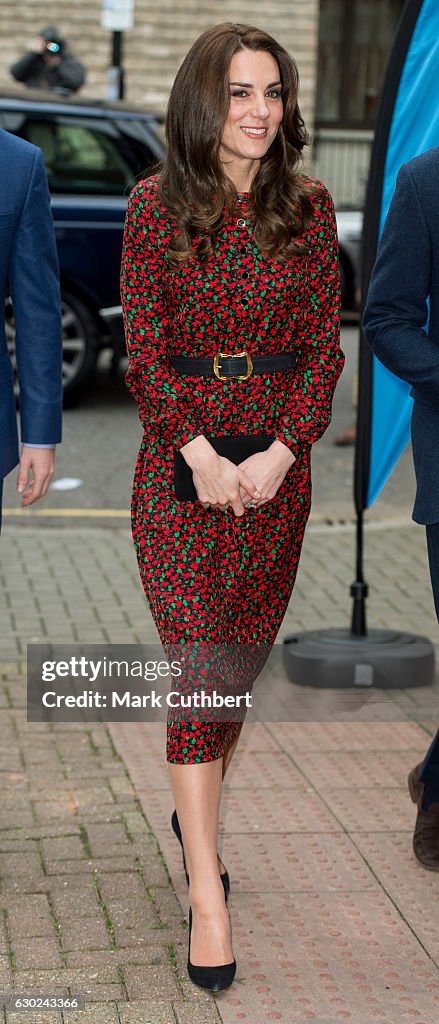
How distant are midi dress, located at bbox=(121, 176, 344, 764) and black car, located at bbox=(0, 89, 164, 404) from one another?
724 cm

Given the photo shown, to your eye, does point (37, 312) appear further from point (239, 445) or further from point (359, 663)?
point (359, 663)

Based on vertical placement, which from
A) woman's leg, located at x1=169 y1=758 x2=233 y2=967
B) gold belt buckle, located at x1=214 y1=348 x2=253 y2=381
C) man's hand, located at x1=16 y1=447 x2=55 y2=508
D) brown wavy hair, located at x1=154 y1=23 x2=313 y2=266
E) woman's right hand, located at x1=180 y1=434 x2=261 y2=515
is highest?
brown wavy hair, located at x1=154 y1=23 x2=313 y2=266

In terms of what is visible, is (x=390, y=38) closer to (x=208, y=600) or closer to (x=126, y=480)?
(x=126, y=480)

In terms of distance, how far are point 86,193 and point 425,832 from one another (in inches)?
301

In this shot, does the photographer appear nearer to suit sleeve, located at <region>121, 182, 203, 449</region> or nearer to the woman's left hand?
suit sleeve, located at <region>121, 182, 203, 449</region>

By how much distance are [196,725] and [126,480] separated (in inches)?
229

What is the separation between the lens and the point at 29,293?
376cm

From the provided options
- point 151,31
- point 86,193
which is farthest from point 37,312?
point 151,31

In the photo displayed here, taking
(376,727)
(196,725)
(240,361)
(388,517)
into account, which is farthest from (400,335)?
(388,517)

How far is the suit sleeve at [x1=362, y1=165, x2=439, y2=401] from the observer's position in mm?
3445

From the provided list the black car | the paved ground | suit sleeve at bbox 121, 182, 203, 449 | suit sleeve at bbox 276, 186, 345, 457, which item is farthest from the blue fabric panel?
the black car

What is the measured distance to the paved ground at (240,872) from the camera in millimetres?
3393

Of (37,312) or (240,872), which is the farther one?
(240,872)

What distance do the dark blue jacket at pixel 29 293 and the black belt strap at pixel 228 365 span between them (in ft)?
1.38
